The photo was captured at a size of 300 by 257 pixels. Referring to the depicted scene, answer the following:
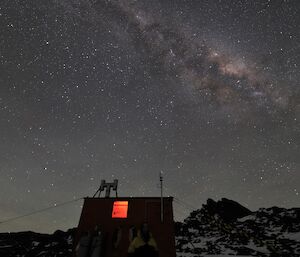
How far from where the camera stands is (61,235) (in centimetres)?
7188

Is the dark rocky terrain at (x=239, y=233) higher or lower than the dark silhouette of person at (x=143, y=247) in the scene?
higher

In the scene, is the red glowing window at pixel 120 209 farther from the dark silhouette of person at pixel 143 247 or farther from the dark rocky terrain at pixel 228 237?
the dark silhouette of person at pixel 143 247

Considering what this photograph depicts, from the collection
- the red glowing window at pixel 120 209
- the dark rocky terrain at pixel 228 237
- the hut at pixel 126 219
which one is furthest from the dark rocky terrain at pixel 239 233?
the red glowing window at pixel 120 209

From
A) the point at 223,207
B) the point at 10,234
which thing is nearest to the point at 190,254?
the point at 223,207

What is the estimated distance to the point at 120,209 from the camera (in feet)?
63.2

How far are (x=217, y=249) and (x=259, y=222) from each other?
29913 millimetres

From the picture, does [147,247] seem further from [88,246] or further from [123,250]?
[123,250]

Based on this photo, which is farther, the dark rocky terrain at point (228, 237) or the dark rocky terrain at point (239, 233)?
the dark rocky terrain at point (228, 237)

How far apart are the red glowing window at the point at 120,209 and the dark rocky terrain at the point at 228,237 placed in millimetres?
9185

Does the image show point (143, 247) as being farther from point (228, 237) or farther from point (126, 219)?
point (228, 237)

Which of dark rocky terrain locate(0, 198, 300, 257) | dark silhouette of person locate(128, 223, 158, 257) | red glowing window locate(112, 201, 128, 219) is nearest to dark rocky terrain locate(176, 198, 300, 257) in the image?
dark rocky terrain locate(0, 198, 300, 257)

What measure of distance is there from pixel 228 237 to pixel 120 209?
4065 centimetres

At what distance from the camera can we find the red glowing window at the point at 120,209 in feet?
62.4

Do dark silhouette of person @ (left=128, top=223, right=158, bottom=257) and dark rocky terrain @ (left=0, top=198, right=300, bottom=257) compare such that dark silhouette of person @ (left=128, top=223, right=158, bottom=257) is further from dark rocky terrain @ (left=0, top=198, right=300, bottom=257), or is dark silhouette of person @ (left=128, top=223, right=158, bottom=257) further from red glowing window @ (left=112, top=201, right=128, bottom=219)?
dark rocky terrain @ (left=0, top=198, right=300, bottom=257)
